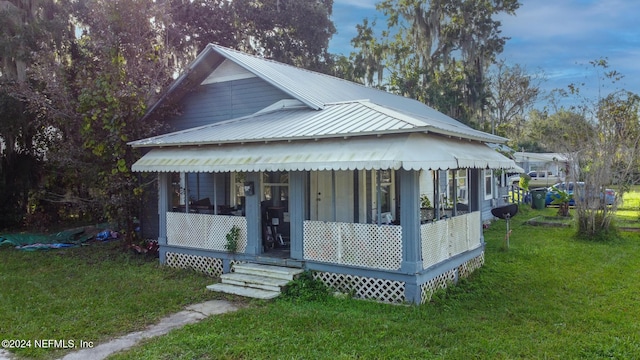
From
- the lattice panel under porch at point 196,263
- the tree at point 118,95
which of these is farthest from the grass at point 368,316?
the tree at point 118,95

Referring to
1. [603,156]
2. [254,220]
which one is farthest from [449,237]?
[603,156]

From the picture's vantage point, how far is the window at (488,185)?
57.2 feet

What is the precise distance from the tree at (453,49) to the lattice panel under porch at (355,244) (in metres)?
19.5

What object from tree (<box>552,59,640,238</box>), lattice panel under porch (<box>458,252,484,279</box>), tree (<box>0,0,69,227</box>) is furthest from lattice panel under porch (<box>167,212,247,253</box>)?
tree (<box>552,59,640,238</box>)

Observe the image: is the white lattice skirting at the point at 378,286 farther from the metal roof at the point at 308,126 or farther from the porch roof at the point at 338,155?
the metal roof at the point at 308,126

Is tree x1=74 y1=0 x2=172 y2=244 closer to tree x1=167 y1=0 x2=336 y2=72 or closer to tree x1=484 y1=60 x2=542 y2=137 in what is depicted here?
tree x1=167 y1=0 x2=336 y2=72

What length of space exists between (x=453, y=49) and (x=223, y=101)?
1900 centimetres

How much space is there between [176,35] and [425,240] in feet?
54.5

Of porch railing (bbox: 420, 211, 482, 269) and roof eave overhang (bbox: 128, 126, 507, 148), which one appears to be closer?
roof eave overhang (bbox: 128, 126, 507, 148)

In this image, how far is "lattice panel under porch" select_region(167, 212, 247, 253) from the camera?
8.70 metres

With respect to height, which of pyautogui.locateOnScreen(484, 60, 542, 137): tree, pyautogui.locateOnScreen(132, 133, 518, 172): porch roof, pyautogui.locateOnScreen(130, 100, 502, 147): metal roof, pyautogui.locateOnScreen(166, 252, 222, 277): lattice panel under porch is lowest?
pyautogui.locateOnScreen(166, 252, 222, 277): lattice panel under porch

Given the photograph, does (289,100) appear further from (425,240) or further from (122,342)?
(122,342)

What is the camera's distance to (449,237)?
26.0ft

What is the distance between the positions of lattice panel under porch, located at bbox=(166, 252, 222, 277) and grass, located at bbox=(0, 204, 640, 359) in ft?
1.07
